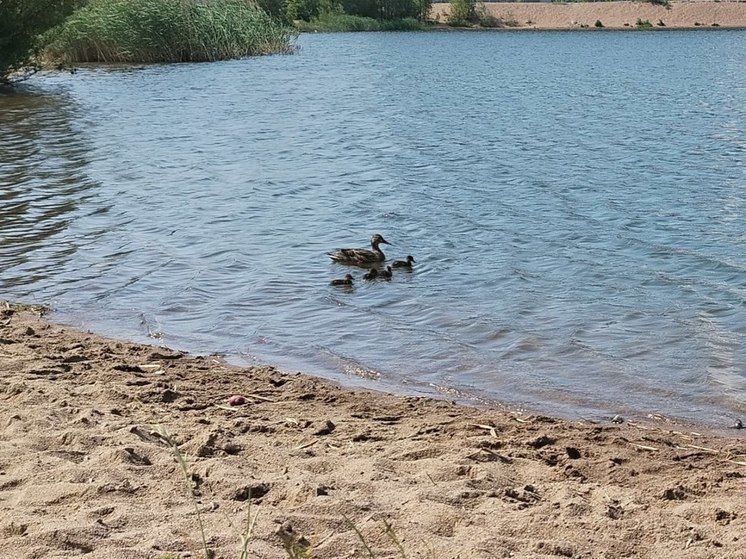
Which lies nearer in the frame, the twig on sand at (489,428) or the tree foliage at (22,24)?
the twig on sand at (489,428)

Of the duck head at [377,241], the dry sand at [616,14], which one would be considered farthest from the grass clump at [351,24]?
the duck head at [377,241]

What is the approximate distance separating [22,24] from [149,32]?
31.6ft

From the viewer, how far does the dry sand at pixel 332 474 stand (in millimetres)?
4152

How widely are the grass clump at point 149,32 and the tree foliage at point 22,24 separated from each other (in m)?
4.88

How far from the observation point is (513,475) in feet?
16.7

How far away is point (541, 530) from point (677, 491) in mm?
1050

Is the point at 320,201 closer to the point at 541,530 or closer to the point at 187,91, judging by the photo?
the point at 541,530

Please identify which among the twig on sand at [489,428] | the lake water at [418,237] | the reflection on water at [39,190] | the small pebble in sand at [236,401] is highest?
the small pebble in sand at [236,401]

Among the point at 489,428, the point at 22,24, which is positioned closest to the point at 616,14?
the point at 22,24

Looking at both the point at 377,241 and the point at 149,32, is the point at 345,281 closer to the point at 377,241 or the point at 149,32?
the point at 377,241

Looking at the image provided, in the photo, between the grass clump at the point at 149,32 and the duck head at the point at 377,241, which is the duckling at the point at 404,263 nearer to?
the duck head at the point at 377,241

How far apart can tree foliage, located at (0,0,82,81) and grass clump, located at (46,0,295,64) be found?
16.0 feet

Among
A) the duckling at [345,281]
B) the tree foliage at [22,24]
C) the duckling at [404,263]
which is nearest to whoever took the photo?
the duckling at [345,281]

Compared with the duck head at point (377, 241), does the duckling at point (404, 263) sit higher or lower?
lower
